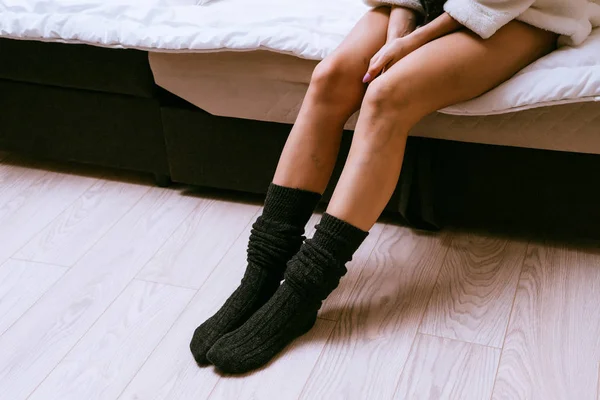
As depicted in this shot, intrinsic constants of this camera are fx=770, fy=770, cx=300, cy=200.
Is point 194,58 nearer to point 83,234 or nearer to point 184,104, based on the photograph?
point 184,104

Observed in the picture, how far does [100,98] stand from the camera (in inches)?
69.9

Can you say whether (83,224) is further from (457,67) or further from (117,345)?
(457,67)

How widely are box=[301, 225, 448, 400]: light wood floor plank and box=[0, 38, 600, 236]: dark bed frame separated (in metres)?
0.08

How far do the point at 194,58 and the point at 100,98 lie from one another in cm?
30

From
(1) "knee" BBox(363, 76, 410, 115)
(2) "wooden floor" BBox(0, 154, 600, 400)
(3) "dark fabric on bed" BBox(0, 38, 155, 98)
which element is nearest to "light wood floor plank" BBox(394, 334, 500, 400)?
(2) "wooden floor" BBox(0, 154, 600, 400)

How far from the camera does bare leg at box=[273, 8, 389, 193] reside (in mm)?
1379

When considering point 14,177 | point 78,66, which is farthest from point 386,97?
point 14,177

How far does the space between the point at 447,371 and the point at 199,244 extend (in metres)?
0.61

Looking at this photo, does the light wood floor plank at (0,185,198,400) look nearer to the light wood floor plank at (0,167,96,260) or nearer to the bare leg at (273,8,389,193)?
the light wood floor plank at (0,167,96,260)

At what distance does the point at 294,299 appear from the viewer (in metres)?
1.29

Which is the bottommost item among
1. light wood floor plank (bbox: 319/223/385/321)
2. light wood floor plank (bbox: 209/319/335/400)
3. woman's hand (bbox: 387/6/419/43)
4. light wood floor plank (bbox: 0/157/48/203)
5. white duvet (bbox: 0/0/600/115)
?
light wood floor plank (bbox: 0/157/48/203)

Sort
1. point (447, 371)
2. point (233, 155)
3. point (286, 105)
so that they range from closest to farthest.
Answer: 1. point (447, 371)
2. point (286, 105)
3. point (233, 155)

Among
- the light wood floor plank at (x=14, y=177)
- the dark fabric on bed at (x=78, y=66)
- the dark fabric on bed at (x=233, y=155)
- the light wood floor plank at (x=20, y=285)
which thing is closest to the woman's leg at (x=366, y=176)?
the dark fabric on bed at (x=233, y=155)

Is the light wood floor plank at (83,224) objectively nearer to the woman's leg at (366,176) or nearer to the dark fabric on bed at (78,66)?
the dark fabric on bed at (78,66)
